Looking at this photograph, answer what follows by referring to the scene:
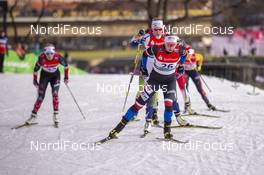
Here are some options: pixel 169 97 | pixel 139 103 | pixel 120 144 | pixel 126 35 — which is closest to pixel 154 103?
pixel 169 97

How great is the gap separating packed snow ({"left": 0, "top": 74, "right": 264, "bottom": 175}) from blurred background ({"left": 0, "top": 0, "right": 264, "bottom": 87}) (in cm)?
365

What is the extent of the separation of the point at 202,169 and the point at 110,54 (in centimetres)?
3541

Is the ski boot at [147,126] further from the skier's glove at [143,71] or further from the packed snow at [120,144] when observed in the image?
the skier's glove at [143,71]

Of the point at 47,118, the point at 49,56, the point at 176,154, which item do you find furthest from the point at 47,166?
the point at 47,118

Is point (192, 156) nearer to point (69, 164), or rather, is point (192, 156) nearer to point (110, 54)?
point (69, 164)

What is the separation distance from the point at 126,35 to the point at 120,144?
3841 cm

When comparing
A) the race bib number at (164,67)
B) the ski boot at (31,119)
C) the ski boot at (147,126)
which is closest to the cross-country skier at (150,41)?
the ski boot at (147,126)

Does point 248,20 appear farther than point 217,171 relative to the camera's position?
Yes

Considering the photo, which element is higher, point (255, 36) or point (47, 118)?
point (255, 36)

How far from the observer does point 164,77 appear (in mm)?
8773

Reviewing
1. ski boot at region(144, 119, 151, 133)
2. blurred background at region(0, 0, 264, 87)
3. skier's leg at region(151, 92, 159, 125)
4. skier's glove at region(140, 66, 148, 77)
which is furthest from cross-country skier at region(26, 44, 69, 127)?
blurred background at region(0, 0, 264, 87)

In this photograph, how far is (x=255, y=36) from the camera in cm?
3309

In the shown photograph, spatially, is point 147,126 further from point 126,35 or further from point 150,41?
point 126,35

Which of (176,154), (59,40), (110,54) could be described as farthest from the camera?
(59,40)
